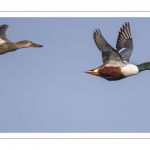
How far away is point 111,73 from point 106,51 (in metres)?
0.81

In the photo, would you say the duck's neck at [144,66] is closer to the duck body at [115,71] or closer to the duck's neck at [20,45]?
the duck body at [115,71]

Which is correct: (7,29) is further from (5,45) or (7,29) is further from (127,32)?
(127,32)

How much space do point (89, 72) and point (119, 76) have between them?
2.33 feet

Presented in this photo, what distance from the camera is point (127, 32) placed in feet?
42.9

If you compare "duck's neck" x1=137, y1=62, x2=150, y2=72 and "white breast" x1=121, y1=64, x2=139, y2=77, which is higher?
"duck's neck" x1=137, y1=62, x2=150, y2=72

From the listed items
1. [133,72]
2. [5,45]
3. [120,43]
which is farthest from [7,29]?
[133,72]

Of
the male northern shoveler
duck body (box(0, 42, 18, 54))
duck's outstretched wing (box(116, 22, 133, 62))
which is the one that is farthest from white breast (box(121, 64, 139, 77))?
duck body (box(0, 42, 18, 54))

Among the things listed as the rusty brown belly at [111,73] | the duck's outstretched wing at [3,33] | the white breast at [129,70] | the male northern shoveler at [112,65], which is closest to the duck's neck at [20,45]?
the duck's outstretched wing at [3,33]

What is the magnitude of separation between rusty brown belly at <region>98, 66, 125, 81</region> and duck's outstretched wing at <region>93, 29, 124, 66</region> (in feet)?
0.50

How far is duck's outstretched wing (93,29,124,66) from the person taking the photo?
10.8 m

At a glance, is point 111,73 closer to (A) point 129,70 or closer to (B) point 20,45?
(A) point 129,70

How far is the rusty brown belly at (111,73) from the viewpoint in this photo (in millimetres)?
11609

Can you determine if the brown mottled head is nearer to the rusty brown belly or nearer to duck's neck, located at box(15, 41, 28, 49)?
duck's neck, located at box(15, 41, 28, 49)

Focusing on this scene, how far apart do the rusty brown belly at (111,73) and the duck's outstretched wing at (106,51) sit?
0.15m
